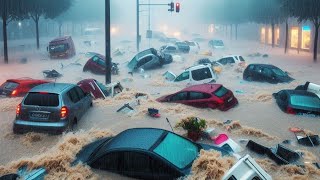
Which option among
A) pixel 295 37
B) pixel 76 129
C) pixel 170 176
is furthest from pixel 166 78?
pixel 295 37

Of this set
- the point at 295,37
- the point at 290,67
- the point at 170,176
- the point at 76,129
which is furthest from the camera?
the point at 295,37

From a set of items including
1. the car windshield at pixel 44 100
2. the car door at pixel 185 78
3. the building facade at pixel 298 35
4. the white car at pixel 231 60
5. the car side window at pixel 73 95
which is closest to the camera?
the car windshield at pixel 44 100

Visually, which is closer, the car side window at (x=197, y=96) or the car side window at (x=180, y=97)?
the car side window at (x=197, y=96)

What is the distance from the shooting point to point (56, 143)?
901cm

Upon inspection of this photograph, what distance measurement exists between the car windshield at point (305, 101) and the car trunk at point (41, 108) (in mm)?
7906

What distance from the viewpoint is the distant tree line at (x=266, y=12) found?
29.6 metres

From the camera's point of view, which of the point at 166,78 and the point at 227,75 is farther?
the point at 227,75

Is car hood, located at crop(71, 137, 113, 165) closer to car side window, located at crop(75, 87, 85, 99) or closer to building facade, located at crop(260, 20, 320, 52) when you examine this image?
car side window, located at crop(75, 87, 85, 99)

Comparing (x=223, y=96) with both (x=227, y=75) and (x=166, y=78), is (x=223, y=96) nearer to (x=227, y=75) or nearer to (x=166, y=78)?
(x=166, y=78)

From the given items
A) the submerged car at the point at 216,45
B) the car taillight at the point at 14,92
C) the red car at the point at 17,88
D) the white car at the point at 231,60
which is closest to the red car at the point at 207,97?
the red car at the point at 17,88

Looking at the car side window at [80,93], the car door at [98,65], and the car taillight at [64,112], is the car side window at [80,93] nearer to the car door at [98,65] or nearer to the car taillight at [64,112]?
the car taillight at [64,112]

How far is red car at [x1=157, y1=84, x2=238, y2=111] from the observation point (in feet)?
40.7

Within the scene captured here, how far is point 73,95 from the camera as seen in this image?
407 inches

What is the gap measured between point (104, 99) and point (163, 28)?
11825cm
